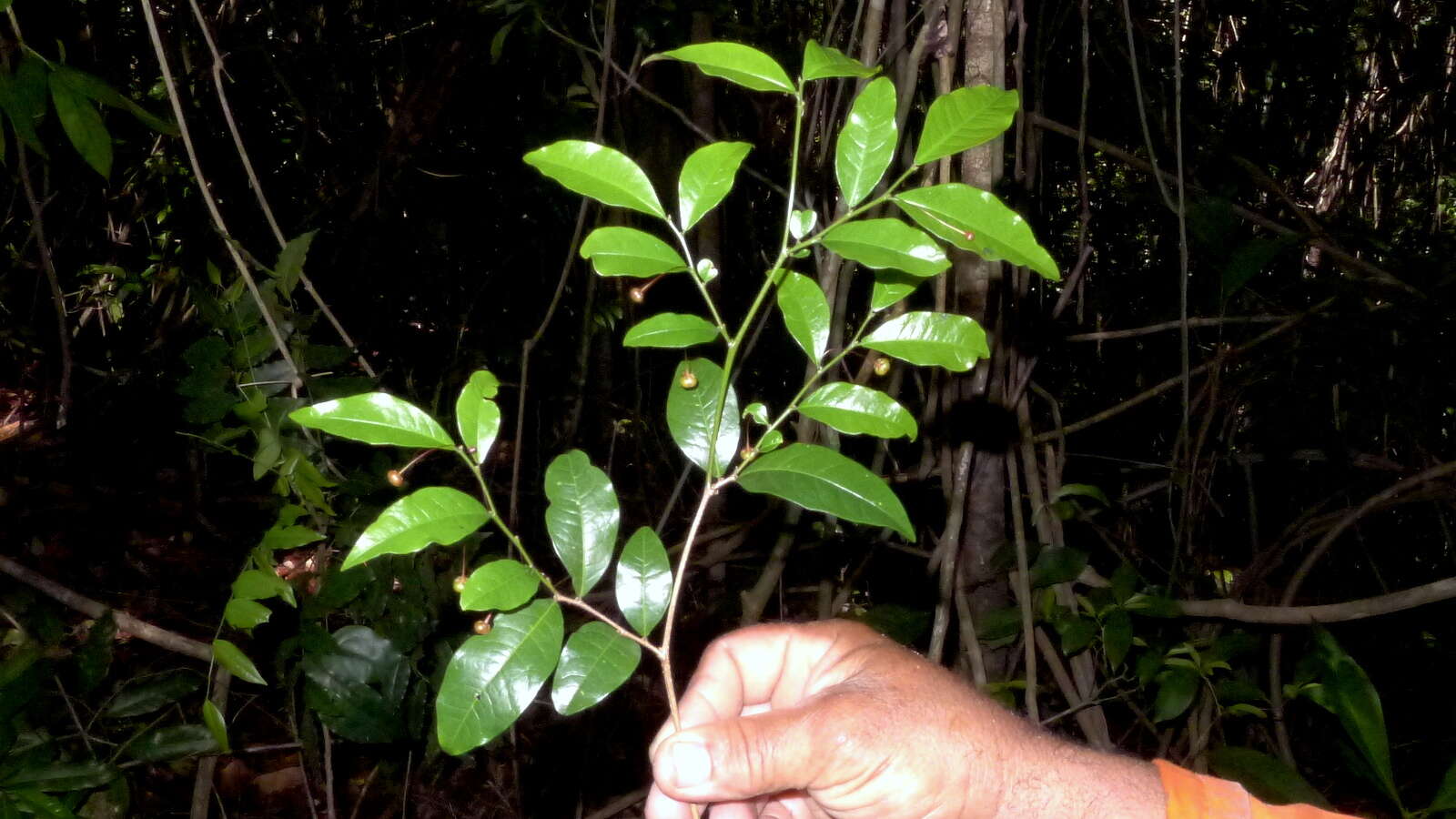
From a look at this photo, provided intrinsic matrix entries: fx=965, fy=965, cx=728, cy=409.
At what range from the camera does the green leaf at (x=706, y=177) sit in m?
0.62

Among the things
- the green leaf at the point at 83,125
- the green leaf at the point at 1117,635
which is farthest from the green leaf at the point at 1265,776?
the green leaf at the point at 83,125

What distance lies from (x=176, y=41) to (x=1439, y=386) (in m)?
2.71

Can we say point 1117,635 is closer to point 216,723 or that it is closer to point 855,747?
point 855,747

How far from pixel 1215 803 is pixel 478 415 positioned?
77cm

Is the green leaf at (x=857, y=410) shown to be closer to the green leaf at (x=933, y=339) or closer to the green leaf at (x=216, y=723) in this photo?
the green leaf at (x=933, y=339)

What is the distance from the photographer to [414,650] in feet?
4.41

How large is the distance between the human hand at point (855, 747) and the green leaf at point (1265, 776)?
55 cm

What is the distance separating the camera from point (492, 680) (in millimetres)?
583

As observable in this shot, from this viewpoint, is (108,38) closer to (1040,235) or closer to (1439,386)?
(1040,235)

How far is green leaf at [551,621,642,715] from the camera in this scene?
0.59 m

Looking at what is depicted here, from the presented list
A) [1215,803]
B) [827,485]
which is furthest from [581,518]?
[1215,803]

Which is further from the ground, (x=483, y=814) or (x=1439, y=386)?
(x=1439, y=386)

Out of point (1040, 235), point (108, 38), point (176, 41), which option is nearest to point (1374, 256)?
point (1040, 235)

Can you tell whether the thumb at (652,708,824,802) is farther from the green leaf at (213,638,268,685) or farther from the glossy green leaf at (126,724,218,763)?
the glossy green leaf at (126,724,218,763)
